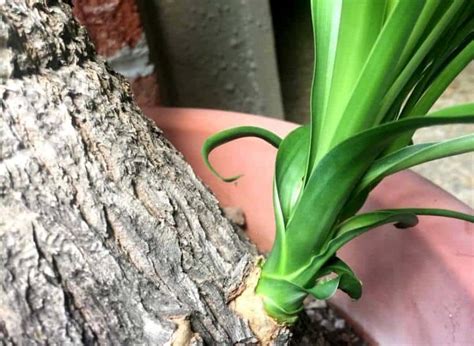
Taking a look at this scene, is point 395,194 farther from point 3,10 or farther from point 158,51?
point 158,51

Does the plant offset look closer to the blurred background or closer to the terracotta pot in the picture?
the terracotta pot

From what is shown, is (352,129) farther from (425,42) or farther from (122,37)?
(122,37)

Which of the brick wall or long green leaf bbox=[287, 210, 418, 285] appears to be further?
the brick wall

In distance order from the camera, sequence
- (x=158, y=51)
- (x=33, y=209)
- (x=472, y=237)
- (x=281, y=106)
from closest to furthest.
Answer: (x=33, y=209), (x=472, y=237), (x=158, y=51), (x=281, y=106)

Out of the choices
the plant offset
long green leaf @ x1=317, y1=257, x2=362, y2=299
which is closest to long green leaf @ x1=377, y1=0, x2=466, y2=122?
the plant offset

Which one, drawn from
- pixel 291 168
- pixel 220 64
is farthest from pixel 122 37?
pixel 291 168

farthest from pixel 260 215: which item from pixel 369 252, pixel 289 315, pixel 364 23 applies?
pixel 364 23
